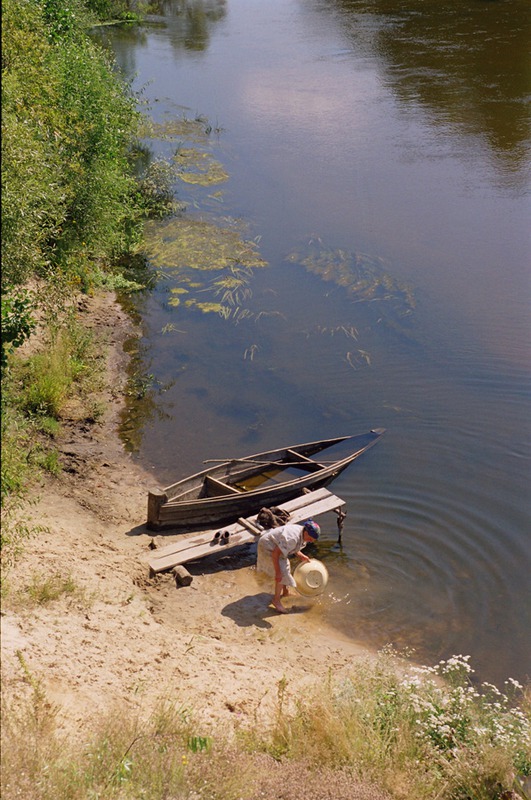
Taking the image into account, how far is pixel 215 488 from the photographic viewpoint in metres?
12.4

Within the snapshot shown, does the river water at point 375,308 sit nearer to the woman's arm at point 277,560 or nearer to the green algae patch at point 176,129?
the green algae patch at point 176,129

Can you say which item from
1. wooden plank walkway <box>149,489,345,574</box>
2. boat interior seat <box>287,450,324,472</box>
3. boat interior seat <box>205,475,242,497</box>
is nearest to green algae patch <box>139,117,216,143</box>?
boat interior seat <box>287,450,324,472</box>

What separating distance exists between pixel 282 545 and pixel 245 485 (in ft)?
9.98

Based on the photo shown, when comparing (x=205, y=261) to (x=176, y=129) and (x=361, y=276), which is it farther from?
(x=176, y=129)

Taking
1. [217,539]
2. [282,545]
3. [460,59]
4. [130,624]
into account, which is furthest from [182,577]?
[460,59]

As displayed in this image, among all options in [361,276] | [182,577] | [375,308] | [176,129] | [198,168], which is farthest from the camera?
[176,129]

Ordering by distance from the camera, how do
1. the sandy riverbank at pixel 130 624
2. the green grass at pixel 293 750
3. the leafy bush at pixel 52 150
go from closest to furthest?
1. the green grass at pixel 293 750
2. the sandy riverbank at pixel 130 624
3. the leafy bush at pixel 52 150

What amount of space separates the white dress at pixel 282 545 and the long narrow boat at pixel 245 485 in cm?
152

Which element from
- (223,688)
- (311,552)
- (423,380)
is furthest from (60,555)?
(423,380)

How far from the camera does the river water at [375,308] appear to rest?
11.6m

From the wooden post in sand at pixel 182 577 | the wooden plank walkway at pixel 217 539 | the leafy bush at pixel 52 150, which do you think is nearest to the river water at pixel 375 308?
the wooden plank walkway at pixel 217 539

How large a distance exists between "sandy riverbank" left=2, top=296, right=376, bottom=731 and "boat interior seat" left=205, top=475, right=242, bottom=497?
1.02m

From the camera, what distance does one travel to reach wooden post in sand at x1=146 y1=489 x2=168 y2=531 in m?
11.4

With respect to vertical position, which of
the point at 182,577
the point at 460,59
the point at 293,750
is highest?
the point at 460,59
